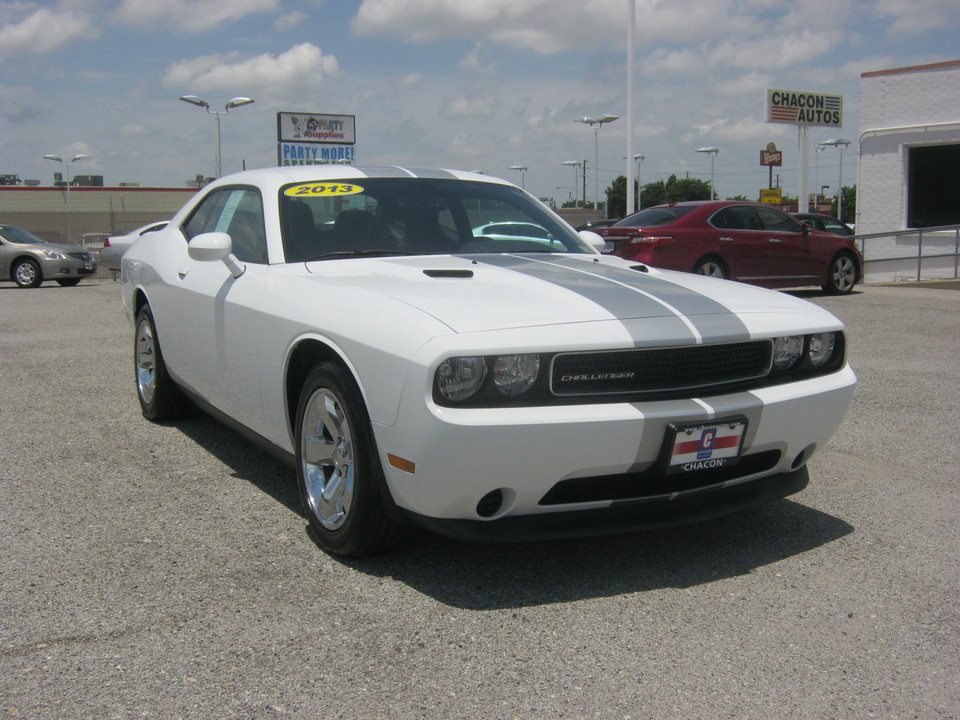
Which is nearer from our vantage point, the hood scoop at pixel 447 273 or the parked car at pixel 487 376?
the parked car at pixel 487 376

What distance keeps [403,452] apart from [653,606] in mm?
953

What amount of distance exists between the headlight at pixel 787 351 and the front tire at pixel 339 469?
1517 mm

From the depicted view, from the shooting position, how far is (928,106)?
2019 cm

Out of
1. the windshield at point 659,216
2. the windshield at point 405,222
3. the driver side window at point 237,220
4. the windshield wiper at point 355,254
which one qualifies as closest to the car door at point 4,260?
the windshield at point 659,216

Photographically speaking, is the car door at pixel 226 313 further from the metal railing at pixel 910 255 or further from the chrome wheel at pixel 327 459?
the metal railing at pixel 910 255

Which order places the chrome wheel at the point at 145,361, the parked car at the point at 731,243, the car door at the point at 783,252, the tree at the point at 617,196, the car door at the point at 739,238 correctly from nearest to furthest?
the chrome wheel at the point at 145,361 → the parked car at the point at 731,243 → the car door at the point at 739,238 → the car door at the point at 783,252 → the tree at the point at 617,196

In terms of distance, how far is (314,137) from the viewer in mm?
28531

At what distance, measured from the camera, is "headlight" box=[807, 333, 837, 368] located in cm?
368

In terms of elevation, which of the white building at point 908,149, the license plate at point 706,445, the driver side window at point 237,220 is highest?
the white building at point 908,149

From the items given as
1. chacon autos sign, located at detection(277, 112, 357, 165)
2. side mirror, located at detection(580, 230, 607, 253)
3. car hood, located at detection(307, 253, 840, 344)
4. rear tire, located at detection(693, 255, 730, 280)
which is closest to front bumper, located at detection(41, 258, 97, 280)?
chacon autos sign, located at detection(277, 112, 357, 165)

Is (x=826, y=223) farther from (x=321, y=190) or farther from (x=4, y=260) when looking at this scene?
(x=321, y=190)

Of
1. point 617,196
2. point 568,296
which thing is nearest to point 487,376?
point 568,296

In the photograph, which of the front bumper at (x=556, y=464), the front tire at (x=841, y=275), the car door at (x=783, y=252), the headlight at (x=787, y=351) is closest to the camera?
the front bumper at (x=556, y=464)

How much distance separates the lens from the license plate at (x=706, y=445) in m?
3.10
